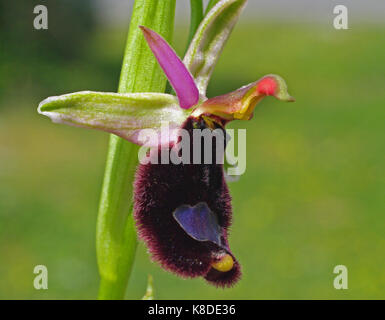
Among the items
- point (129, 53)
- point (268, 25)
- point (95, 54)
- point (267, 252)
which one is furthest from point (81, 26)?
point (268, 25)

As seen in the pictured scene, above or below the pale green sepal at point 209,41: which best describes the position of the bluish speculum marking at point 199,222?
below

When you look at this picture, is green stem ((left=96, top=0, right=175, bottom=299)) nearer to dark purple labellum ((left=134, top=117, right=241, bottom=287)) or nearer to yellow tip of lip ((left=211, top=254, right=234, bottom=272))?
dark purple labellum ((left=134, top=117, right=241, bottom=287))

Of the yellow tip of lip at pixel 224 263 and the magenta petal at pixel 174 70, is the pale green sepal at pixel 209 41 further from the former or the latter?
the yellow tip of lip at pixel 224 263

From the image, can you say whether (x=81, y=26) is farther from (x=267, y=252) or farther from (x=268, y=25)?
(x=268, y=25)

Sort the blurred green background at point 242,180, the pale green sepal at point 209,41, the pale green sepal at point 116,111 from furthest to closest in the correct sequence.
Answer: the blurred green background at point 242,180 < the pale green sepal at point 209,41 < the pale green sepal at point 116,111

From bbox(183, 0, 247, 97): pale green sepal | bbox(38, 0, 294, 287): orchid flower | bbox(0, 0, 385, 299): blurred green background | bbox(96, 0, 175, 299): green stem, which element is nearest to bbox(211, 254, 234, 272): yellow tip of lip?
bbox(38, 0, 294, 287): orchid flower

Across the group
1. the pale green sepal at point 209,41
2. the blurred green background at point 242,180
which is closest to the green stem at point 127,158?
the pale green sepal at point 209,41

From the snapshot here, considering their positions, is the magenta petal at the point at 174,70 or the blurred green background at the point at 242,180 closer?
the magenta petal at the point at 174,70
